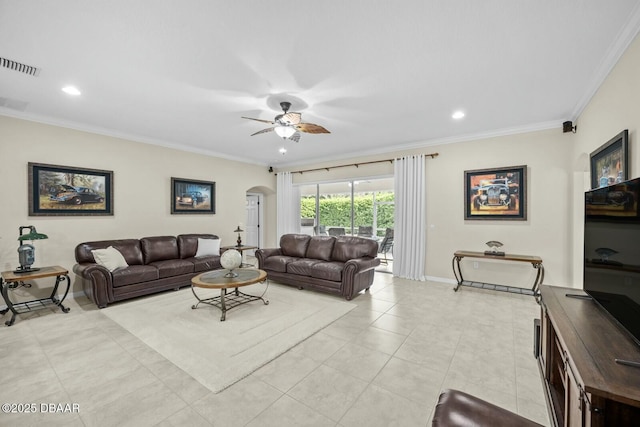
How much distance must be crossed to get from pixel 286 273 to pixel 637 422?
14.4 feet

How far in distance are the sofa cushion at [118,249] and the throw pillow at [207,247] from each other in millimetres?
1029

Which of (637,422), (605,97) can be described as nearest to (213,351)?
(637,422)

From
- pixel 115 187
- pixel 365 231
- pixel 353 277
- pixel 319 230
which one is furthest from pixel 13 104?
pixel 365 231

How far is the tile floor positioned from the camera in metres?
1.86

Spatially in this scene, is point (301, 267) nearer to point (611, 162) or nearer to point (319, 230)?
point (319, 230)

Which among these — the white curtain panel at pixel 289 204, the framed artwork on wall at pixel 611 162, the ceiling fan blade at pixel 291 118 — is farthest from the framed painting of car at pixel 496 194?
the white curtain panel at pixel 289 204

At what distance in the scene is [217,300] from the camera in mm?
4117

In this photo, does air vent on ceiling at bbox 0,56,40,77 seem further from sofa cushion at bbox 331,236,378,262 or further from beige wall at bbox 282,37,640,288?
beige wall at bbox 282,37,640,288

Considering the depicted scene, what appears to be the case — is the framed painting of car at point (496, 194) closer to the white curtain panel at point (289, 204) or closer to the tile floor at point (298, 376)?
the tile floor at point (298, 376)

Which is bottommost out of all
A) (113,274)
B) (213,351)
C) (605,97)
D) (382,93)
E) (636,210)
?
(213,351)

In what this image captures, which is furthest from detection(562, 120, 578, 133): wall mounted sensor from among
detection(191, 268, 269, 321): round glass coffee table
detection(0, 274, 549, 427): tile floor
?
detection(191, 268, 269, 321): round glass coffee table

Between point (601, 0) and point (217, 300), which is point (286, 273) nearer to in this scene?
point (217, 300)

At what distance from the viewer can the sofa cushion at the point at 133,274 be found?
157 inches

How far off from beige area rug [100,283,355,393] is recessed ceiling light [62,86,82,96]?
284 cm
